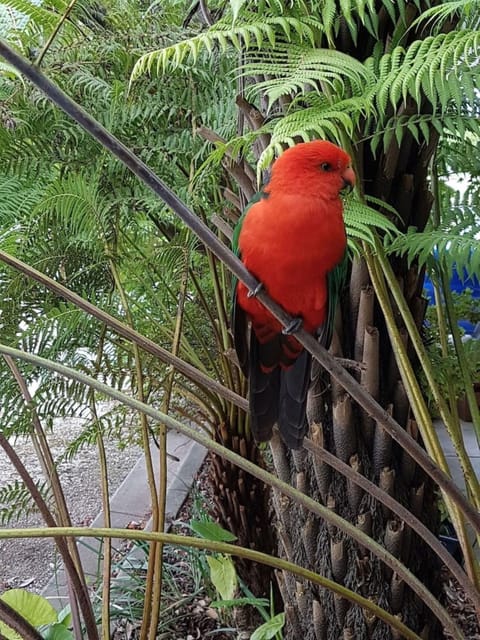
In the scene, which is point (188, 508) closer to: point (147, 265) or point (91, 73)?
point (147, 265)

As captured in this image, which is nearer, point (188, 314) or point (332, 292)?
point (332, 292)

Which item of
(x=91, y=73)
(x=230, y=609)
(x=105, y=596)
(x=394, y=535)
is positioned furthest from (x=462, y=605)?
(x=91, y=73)

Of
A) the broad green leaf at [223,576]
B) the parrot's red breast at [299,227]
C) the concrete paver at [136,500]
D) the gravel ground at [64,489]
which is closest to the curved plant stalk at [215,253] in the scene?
the parrot's red breast at [299,227]

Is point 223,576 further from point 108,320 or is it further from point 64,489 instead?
point 64,489

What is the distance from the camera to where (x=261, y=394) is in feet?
2.74

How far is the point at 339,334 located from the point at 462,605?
955 millimetres

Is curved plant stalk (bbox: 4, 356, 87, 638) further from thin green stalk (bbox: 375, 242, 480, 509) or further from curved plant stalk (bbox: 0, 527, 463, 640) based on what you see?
thin green stalk (bbox: 375, 242, 480, 509)

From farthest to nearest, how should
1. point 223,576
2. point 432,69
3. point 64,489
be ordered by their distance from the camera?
point 64,489, point 223,576, point 432,69

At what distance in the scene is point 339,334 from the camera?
95 cm

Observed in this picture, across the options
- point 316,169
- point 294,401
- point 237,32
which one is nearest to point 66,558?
point 294,401

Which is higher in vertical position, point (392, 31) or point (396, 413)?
point (392, 31)

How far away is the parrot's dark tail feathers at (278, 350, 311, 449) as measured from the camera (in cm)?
79

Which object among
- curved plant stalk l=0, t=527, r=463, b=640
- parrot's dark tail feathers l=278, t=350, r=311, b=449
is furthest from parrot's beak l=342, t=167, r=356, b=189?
curved plant stalk l=0, t=527, r=463, b=640

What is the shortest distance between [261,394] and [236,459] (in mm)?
133
